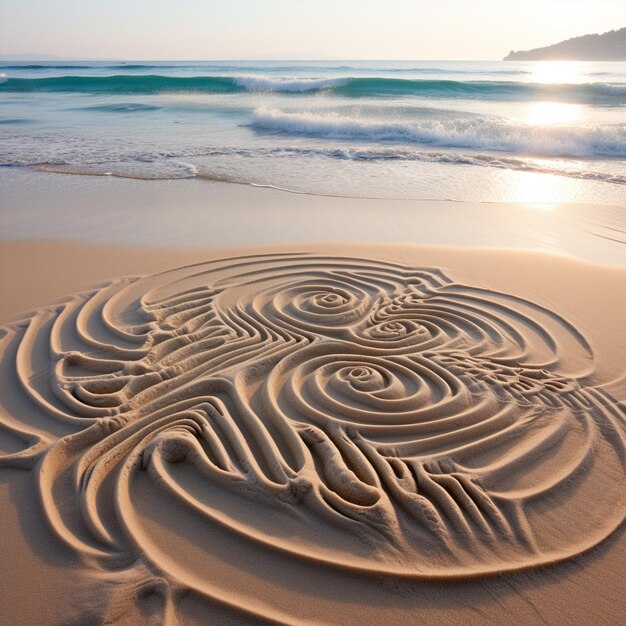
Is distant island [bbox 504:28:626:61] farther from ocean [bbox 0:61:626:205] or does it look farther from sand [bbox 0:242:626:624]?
sand [bbox 0:242:626:624]

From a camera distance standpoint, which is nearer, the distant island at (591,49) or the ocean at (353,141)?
the ocean at (353,141)

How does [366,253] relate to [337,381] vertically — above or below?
above

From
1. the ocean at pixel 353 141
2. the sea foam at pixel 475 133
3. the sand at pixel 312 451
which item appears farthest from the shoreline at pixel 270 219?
the sea foam at pixel 475 133

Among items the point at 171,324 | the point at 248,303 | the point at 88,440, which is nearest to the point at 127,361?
the point at 171,324

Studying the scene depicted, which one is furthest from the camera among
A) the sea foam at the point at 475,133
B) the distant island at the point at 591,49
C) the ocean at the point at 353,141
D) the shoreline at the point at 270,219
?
the distant island at the point at 591,49

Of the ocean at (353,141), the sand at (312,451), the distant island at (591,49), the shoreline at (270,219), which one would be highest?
the distant island at (591,49)

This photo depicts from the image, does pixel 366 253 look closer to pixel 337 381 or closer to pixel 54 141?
pixel 337 381

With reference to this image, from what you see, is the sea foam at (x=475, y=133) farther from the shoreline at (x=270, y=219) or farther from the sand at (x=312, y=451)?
the sand at (x=312, y=451)
